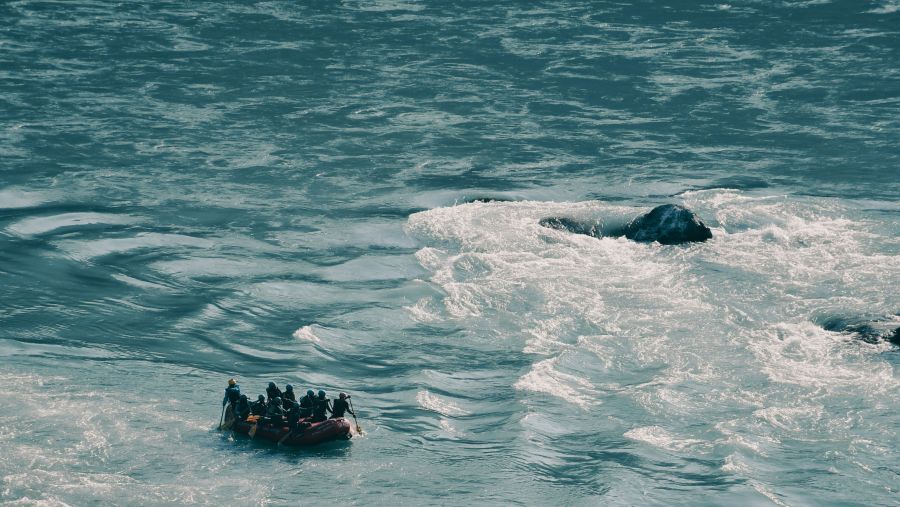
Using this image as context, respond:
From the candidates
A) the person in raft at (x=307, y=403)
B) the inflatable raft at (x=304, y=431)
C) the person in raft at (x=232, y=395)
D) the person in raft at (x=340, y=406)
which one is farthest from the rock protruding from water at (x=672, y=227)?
the person in raft at (x=232, y=395)

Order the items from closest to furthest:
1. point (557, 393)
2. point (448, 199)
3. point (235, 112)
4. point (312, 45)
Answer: point (557, 393) → point (448, 199) → point (235, 112) → point (312, 45)

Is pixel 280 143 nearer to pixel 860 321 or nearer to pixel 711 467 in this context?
pixel 860 321

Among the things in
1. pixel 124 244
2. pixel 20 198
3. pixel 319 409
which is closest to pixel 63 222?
pixel 124 244

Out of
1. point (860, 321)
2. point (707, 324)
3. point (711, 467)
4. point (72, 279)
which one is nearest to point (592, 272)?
point (707, 324)

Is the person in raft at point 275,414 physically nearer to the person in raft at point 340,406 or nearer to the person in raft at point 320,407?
the person in raft at point 320,407

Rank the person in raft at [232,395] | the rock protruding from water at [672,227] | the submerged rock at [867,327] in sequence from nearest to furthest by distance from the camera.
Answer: the person in raft at [232,395] → the submerged rock at [867,327] → the rock protruding from water at [672,227]

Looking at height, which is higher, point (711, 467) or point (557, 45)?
point (557, 45)

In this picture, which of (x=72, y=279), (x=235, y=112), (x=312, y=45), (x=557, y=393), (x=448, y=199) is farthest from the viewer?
(x=312, y=45)
